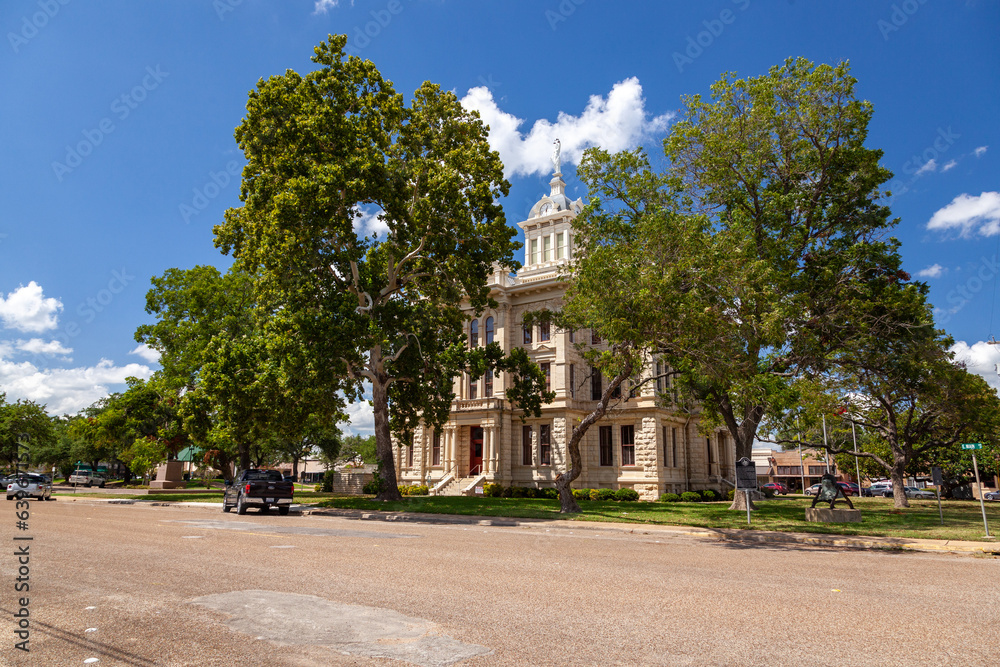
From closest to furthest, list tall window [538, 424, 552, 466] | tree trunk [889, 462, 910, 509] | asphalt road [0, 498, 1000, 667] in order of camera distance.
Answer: asphalt road [0, 498, 1000, 667] < tree trunk [889, 462, 910, 509] < tall window [538, 424, 552, 466]

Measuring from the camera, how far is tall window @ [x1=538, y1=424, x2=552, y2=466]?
41.1 meters

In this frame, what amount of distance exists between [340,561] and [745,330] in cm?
1412

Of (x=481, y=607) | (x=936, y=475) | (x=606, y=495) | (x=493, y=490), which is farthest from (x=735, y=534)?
(x=493, y=490)

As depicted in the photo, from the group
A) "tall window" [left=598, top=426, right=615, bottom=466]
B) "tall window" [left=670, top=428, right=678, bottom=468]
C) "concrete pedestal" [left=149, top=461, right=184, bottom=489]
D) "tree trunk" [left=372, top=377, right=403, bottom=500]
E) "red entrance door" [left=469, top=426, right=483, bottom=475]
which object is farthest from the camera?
"concrete pedestal" [left=149, top=461, right=184, bottom=489]

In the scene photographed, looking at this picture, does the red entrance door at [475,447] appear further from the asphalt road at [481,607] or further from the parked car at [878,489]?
the parked car at [878,489]

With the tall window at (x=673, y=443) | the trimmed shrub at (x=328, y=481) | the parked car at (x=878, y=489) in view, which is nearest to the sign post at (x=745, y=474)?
the tall window at (x=673, y=443)

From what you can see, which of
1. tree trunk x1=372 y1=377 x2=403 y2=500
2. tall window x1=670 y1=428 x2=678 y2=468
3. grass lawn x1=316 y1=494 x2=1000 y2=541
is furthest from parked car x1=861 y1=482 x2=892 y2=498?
tree trunk x1=372 y1=377 x2=403 y2=500

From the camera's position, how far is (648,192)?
77.0 feet

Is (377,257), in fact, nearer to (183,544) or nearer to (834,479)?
(183,544)

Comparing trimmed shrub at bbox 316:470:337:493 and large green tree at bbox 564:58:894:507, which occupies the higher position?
large green tree at bbox 564:58:894:507

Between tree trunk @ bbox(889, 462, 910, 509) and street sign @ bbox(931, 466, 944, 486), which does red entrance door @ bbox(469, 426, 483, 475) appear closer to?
tree trunk @ bbox(889, 462, 910, 509)

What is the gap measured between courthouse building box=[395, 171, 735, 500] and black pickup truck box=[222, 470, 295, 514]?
15085 millimetres

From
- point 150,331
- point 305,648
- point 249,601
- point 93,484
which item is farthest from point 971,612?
point 93,484

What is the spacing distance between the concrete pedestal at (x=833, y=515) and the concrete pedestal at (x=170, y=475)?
52062 millimetres
